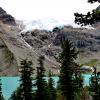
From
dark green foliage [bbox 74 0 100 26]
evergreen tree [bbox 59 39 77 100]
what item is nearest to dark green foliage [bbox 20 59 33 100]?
evergreen tree [bbox 59 39 77 100]

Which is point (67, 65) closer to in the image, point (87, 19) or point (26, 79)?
point (26, 79)

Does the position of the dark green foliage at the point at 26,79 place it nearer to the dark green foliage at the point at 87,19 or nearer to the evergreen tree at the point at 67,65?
the evergreen tree at the point at 67,65

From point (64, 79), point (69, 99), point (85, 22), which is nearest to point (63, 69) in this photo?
point (64, 79)

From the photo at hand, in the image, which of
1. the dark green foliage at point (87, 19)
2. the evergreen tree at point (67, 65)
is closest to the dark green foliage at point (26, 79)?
the evergreen tree at point (67, 65)

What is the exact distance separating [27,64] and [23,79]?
2430mm

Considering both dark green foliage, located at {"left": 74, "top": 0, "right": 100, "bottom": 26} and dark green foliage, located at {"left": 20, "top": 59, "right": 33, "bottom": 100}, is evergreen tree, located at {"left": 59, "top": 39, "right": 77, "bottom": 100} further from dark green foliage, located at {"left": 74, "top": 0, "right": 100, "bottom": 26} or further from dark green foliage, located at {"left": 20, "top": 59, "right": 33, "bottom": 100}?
dark green foliage, located at {"left": 74, "top": 0, "right": 100, "bottom": 26}

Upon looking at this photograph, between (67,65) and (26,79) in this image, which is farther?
(26,79)

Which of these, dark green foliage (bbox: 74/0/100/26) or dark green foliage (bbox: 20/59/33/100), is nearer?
dark green foliage (bbox: 74/0/100/26)

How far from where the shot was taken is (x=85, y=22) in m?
14.8

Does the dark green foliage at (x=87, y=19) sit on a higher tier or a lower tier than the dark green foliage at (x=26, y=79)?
higher

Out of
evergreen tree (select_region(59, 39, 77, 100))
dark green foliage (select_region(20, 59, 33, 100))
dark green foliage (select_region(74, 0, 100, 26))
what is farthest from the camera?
dark green foliage (select_region(20, 59, 33, 100))

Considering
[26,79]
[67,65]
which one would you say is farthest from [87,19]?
[26,79]

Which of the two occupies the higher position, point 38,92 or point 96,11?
point 96,11

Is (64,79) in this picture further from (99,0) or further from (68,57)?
(99,0)
